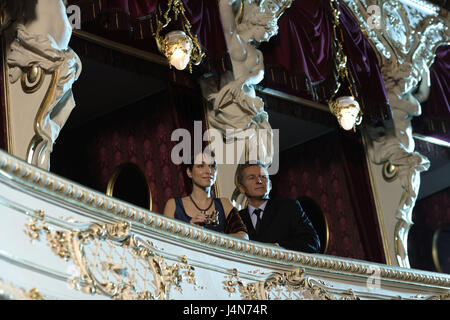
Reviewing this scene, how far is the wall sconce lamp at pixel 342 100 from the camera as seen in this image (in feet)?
22.0

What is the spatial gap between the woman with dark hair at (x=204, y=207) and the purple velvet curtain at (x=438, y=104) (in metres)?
3.67

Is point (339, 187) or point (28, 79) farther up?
point (339, 187)

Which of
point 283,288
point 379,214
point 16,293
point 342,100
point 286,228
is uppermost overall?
point 342,100

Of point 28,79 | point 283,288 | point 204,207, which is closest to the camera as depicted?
point 283,288

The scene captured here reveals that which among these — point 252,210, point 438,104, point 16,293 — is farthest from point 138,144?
point 16,293

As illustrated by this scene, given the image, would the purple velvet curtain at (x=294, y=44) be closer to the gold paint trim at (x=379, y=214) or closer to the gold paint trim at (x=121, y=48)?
the gold paint trim at (x=121, y=48)

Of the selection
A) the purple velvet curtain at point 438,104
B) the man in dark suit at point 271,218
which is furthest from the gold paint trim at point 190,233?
Answer: the purple velvet curtain at point 438,104

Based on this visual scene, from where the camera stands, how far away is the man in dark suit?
16.0 ft

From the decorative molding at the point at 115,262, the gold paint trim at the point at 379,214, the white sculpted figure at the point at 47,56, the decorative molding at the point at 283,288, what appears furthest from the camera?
the gold paint trim at the point at 379,214

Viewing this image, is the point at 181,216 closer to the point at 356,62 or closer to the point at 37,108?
the point at 37,108

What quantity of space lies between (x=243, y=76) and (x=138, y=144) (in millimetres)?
1084

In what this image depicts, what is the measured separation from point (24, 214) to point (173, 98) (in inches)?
146

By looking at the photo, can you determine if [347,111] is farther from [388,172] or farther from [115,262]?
[115,262]

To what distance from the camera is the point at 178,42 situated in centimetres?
570
